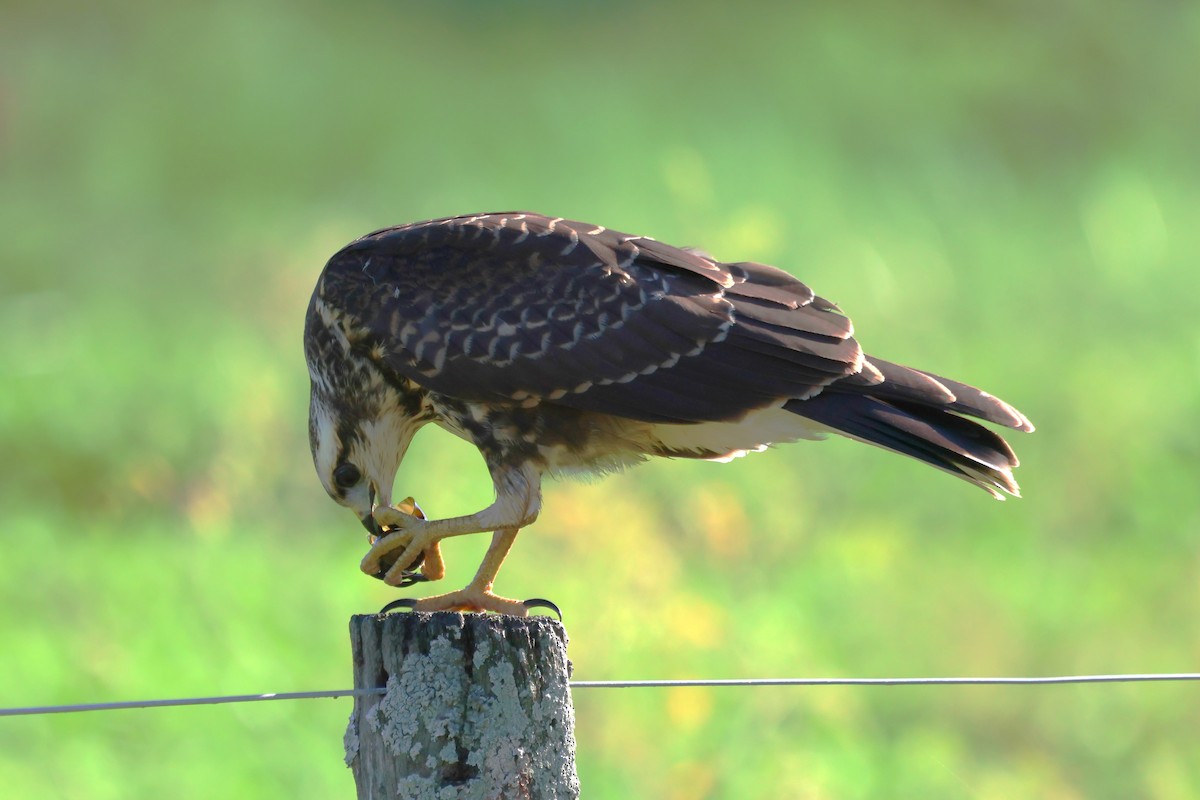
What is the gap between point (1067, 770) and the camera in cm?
771

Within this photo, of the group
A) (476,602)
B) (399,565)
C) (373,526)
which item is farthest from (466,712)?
(373,526)

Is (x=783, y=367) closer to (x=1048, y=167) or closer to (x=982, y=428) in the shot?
(x=982, y=428)

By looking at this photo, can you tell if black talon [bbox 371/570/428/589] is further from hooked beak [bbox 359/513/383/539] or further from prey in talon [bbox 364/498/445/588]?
hooked beak [bbox 359/513/383/539]

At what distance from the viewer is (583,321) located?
4164mm

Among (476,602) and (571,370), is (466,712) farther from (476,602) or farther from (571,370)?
(571,370)

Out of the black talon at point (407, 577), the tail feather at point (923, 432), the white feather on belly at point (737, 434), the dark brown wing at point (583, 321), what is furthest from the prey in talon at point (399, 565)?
the tail feather at point (923, 432)

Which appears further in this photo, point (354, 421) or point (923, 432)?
point (354, 421)

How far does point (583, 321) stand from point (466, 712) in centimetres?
146

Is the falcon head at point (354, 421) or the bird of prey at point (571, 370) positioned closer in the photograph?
the bird of prey at point (571, 370)

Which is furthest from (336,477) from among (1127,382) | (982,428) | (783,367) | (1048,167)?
(1048,167)

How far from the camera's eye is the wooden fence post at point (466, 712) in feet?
9.65

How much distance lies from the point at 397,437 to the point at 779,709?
334 centimetres

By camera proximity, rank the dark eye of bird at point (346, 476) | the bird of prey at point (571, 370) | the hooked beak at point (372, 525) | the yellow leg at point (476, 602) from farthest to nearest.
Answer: the dark eye of bird at point (346, 476), the hooked beak at point (372, 525), the bird of prey at point (571, 370), the yellow leg at point (476, 602)

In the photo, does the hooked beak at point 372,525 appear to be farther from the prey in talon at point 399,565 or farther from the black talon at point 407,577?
the black talon at point 407,577
